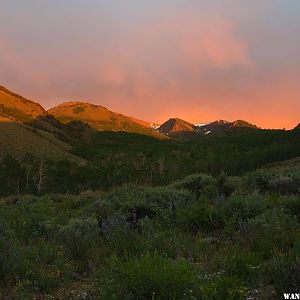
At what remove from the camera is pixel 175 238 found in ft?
25.0

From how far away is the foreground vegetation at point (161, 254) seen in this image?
5.00 meters

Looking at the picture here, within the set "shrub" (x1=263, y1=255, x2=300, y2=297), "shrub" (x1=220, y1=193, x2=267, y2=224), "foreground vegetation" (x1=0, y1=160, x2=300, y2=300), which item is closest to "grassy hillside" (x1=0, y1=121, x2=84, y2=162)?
"foreground vegetation" (x1=0, y1=160, x2=300, y2=300)

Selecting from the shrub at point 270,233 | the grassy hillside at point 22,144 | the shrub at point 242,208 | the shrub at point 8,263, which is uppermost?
the grassy hillside at point 22,144

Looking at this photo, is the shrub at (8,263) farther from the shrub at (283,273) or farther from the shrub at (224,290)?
the shrub at (283,273)

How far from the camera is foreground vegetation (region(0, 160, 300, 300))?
4996 millimetres

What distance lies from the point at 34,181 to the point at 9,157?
1064 cm

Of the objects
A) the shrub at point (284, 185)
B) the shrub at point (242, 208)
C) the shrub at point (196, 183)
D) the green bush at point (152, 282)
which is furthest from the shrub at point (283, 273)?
the shrub at point (196, 183)

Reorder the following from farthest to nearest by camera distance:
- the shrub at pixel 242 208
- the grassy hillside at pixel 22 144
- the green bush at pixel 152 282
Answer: the grassy hillside at pixel 22 144 < the shrub at pixel 242 208 < the green bush at pixel 152 282

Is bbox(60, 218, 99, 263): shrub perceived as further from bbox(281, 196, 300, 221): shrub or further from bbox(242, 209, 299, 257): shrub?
bbox(281, 196, 300, 221): shrub

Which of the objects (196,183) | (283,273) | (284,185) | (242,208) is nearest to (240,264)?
(283,273)

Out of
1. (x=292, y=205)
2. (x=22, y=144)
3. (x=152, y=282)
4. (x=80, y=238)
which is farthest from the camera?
(x=22, y=144)

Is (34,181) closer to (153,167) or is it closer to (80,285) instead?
(153,167)

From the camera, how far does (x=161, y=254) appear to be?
21.3 ft

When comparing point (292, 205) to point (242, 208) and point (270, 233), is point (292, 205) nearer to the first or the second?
point (242, 208)
